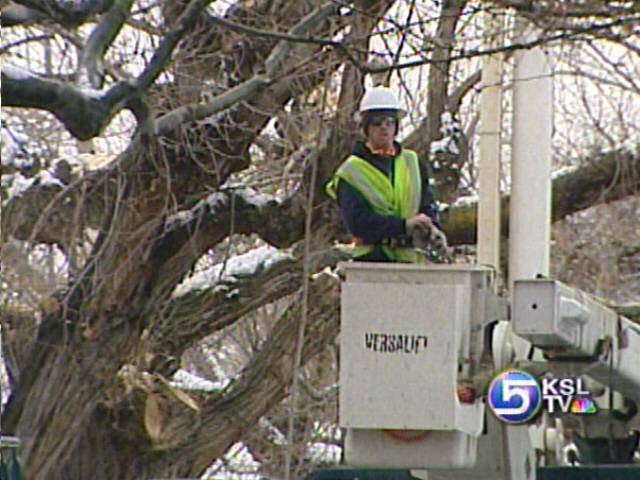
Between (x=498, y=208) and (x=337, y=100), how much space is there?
4.72 ft

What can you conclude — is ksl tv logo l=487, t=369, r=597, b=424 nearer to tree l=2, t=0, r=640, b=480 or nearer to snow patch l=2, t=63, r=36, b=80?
snow patch l=2, t=63, r=36, b=80

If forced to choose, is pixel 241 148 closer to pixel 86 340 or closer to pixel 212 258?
pixel 86 340

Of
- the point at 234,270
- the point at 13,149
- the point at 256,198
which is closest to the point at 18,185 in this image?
the point at 13,149

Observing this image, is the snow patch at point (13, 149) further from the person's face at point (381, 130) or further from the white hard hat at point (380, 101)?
the person's face at point (381, 130)

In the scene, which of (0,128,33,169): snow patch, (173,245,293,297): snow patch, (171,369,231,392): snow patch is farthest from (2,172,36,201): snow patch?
(171,369,231,392): snow patch

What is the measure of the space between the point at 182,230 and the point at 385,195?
16.3ft

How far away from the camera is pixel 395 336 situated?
6.91 metres

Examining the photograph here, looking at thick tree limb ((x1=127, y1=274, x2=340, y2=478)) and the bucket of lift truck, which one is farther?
thick tree limb ((x1=127, y1=274, x2=340, y2=478))

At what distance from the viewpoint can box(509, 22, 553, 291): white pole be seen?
12641 millimetres

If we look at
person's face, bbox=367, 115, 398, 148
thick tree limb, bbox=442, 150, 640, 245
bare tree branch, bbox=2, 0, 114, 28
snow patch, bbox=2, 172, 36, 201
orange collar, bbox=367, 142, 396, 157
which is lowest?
orange collar, bbox=367, 142, 396, 157

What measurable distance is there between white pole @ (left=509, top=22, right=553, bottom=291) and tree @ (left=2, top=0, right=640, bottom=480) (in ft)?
1.85

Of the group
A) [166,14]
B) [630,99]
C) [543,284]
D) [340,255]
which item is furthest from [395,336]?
[630,99]

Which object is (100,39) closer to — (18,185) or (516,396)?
(516,396)

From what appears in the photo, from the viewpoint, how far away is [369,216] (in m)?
8.04
